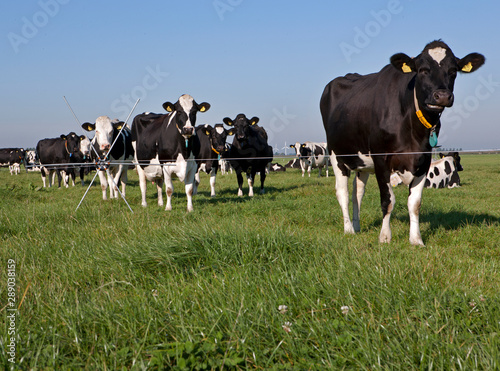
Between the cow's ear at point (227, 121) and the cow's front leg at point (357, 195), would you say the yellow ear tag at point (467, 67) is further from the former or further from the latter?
the cow's ear at point (227, 121)

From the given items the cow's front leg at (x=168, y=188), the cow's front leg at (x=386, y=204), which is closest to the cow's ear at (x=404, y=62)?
the cow's front leg at (x=386, y=204)

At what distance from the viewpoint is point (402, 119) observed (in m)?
5.39

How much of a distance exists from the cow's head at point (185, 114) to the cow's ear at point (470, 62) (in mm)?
5558

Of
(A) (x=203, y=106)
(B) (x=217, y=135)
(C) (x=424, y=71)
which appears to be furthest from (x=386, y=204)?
(B) (x=217, y=135)

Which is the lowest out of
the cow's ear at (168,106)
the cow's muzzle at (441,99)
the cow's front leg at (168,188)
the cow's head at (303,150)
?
the cow's front leg at (168,188)

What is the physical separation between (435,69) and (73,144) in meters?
18.4

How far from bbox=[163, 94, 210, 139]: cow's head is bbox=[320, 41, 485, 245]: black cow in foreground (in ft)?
12.6

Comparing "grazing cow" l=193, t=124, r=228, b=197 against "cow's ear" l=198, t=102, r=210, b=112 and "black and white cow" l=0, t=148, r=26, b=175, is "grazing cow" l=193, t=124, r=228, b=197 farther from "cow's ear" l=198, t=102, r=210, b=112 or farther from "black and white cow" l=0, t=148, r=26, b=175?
"black and white cow" l=0, t=148, r=26, b=175

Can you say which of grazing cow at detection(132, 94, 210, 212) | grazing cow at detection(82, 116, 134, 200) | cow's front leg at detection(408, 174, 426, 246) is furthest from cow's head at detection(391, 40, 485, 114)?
grazing cow at detection(82, 116, 134, 200)

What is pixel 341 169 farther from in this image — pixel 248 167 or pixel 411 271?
pixel 248 167

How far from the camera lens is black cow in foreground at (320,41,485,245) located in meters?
5.07

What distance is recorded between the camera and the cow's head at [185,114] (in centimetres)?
934

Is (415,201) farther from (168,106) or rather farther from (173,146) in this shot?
(168,106)

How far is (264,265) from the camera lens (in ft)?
12.5
